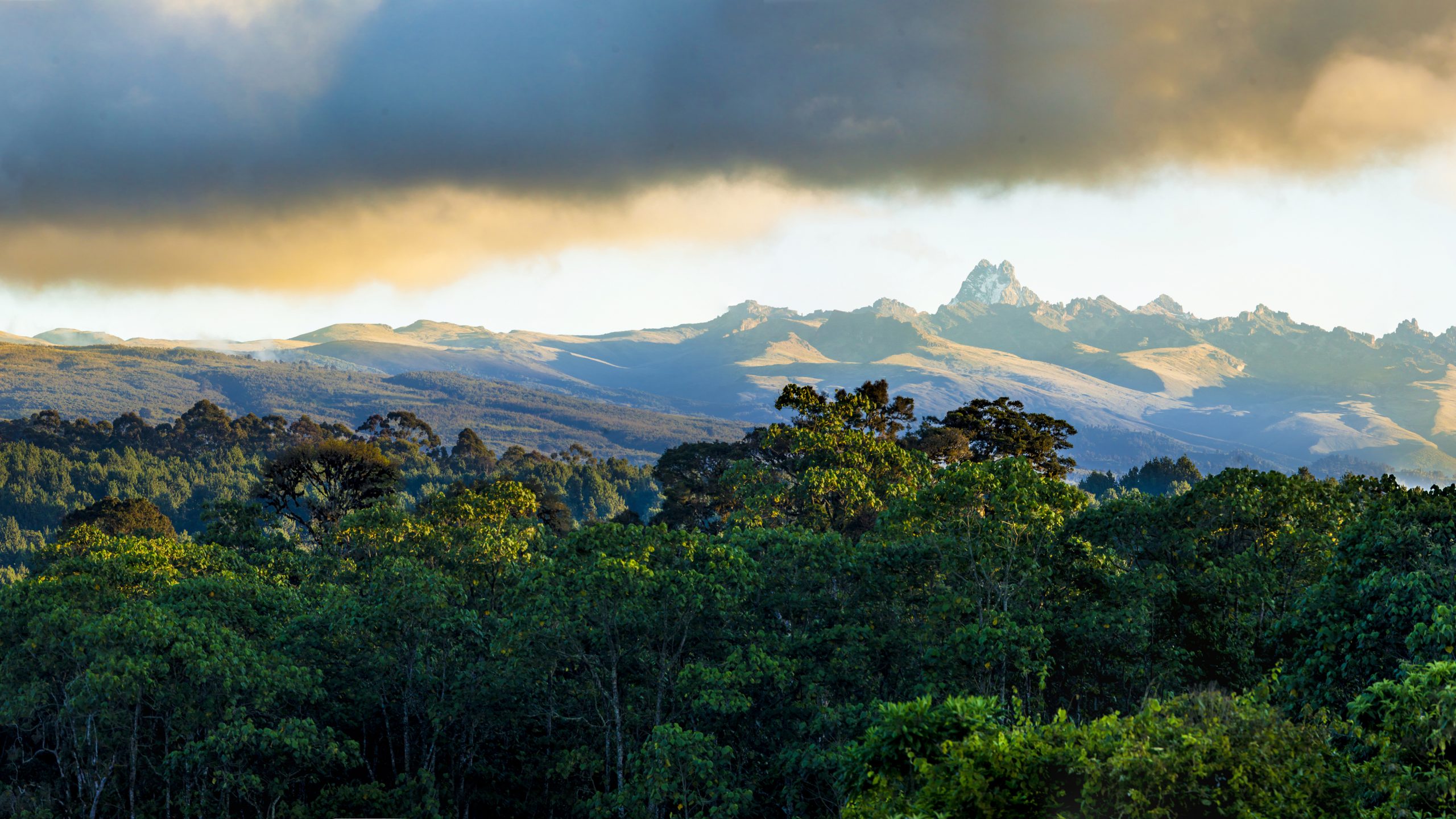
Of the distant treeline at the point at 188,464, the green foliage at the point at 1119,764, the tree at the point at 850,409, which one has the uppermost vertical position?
the tree at the point at 850,409

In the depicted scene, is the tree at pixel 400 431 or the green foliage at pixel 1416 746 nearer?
the green foliage at pixel 1416 746

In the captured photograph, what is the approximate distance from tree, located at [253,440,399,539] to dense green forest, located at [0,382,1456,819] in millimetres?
23652

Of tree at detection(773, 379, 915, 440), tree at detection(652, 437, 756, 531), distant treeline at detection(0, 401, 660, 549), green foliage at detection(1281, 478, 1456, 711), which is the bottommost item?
distant treeline at detection(0, 401, 660, 549)

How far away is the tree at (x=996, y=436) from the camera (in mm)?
53312

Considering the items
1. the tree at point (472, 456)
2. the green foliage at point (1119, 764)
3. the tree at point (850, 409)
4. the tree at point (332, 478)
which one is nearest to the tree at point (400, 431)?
the tree at point (472, 456)

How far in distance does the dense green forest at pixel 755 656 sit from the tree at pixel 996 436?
21.3 m

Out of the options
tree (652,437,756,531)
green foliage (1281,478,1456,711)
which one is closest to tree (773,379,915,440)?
tree (652,437,756,531)

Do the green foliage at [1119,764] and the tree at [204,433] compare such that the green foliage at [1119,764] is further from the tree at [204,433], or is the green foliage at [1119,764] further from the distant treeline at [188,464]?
the tree at [204,433]

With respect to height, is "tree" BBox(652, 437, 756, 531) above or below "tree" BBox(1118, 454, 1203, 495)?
above

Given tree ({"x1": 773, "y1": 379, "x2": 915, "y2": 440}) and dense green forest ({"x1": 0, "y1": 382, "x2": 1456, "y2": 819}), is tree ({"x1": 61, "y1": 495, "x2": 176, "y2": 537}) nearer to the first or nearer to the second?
dense green forest ({"x1": 0, "y1": 382, "x2": 1456, "y2": 819})

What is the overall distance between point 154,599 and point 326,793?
8.85 m

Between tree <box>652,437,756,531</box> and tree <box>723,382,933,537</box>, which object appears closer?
tree <box>723,382,933,537</box>

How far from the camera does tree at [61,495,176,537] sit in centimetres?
6081

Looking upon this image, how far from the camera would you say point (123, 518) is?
203 feet
